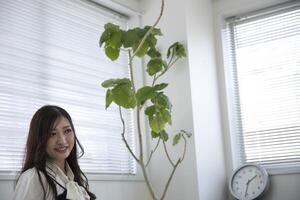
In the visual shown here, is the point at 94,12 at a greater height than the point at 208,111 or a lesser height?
greater

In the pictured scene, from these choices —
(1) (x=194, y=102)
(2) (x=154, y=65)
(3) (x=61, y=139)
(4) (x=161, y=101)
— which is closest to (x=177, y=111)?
(1) (x=194, y=102)

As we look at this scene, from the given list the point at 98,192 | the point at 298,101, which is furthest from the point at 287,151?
the point at 98,192

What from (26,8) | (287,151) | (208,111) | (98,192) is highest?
(26,8)

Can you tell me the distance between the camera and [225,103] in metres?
3.70

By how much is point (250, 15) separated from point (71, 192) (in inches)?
94.2

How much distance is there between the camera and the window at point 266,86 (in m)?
3.46

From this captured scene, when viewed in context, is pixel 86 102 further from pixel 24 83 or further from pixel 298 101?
pixel 298 101

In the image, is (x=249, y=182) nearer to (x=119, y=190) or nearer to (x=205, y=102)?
(x=205, y=102)

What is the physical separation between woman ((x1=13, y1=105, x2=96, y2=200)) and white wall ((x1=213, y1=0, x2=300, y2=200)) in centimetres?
168

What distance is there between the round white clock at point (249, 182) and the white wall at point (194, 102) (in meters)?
0.15

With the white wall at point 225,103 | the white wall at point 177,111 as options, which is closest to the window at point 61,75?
the white wall at point 177,111

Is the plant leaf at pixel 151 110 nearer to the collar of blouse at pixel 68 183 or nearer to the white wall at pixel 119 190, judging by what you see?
the white wall at pixel 119 190

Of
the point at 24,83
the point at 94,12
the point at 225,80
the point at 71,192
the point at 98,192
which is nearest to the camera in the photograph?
the point at 71,192

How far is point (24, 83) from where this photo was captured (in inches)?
105
